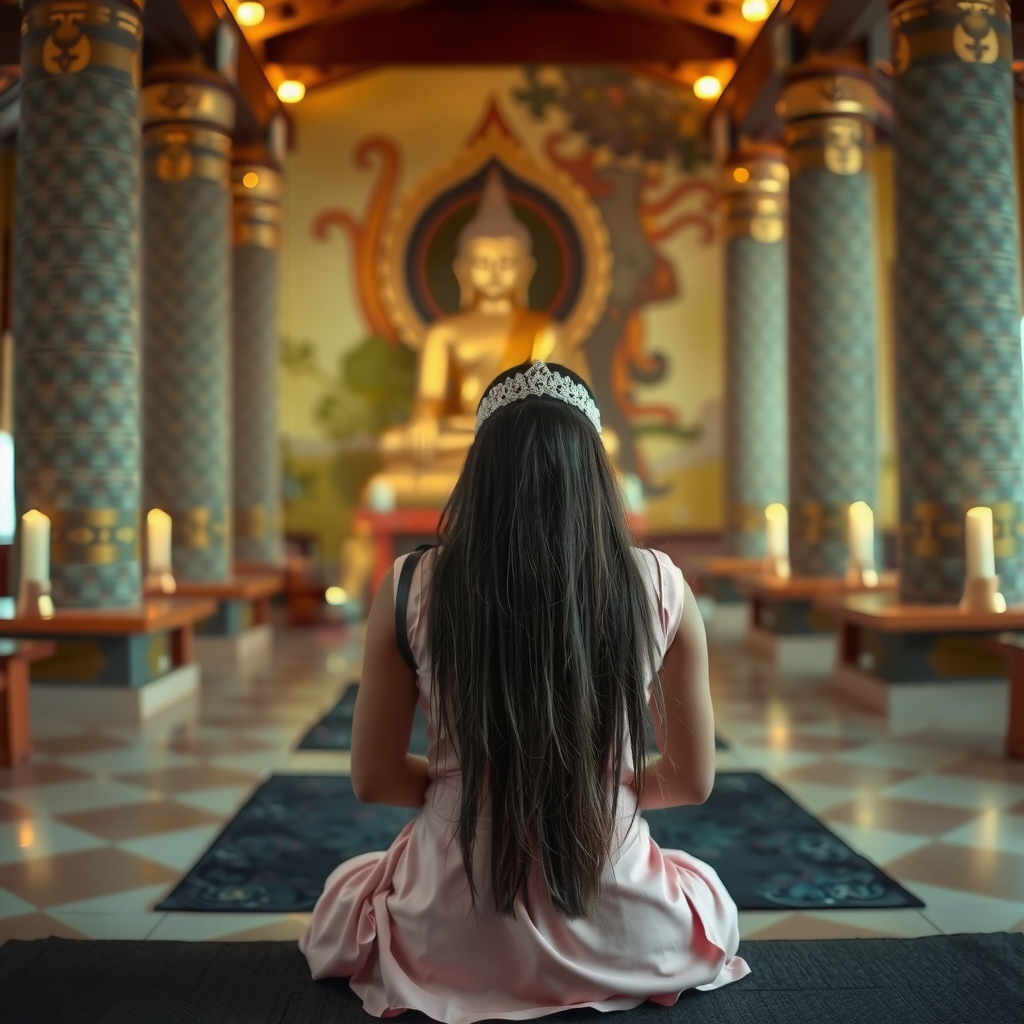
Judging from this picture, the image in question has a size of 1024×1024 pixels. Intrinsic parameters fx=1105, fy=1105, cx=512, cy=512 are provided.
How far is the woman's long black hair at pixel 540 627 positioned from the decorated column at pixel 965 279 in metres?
3.28

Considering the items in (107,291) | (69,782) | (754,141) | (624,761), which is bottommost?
(69,782)

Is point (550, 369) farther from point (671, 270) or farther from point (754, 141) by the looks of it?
point (671, 270)

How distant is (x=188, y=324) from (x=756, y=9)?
3892 millimetres

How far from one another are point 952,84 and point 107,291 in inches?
139

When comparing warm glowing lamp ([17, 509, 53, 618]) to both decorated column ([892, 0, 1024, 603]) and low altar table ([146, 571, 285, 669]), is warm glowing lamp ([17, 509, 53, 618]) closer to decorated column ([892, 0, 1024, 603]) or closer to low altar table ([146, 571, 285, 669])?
low altar table ([146, 571, 285, 669])

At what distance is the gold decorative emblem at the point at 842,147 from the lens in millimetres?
6014

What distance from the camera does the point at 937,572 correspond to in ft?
14.8

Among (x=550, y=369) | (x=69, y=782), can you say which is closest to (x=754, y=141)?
(x=69, y=782)

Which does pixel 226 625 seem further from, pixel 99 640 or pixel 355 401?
pixel 355 401

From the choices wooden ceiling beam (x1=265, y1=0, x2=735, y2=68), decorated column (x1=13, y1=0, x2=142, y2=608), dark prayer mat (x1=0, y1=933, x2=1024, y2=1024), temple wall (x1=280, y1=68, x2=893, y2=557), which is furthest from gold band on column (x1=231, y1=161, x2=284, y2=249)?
dark prayer mat (x1=0, y1=933, x2=1024, y2=1024)

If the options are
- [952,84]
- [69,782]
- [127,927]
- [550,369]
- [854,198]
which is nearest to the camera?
[550,369]

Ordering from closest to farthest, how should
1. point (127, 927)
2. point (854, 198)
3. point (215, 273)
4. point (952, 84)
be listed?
point (127, 927) → point (952, 84) → point (854, 198) → point (215, 273)

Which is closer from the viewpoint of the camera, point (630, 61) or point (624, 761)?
point (624, 761)

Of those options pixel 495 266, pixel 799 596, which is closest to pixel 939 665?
pixel 799 596
